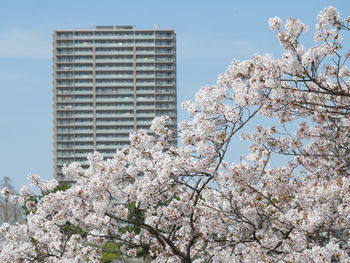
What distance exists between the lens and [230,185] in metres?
9.02

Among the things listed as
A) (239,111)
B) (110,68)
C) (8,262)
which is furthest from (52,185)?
(110,68)

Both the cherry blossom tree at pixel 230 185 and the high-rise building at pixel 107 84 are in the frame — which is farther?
the high-rise building at pixel 107 84

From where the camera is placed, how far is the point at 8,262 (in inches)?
351

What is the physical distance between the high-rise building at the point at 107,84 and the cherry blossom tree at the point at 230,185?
93741mm

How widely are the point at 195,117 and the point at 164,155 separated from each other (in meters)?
0.59

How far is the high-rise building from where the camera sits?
104000 millimetres

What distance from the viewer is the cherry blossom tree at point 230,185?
26.0 feet

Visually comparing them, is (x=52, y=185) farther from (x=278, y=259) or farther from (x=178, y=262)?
(x=278, y=259)

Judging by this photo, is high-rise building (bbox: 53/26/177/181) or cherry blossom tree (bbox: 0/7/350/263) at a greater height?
high-rise building (bbox: 53/26/177/181)

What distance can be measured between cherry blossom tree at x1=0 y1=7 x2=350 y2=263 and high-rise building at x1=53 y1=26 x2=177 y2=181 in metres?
93.7

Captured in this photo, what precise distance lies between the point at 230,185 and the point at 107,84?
97.5 m

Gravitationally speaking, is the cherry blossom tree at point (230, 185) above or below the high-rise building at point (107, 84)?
below

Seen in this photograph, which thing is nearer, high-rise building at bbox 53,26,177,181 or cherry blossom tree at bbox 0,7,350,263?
cherry blossom tree at bbox 0,7,350,263

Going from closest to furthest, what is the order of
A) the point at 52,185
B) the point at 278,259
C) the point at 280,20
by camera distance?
the point at 278,259, the point at 280,20, the point at 52,185
